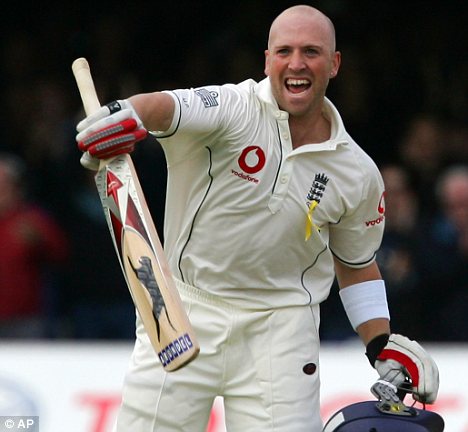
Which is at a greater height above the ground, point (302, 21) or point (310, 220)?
point (302, 21)

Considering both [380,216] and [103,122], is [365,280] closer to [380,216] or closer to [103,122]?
[380,216]

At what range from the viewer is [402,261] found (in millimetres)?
8188

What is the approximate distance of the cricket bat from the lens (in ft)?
15.3

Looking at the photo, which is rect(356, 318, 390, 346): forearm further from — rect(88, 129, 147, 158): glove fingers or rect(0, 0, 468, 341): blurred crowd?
rect(0, 0, 468, 341): blurred crowd

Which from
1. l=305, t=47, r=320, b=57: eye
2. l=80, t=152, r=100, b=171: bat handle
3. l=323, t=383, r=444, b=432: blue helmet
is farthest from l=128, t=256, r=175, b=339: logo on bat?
l=305, t=47, r=320, b=57: eye

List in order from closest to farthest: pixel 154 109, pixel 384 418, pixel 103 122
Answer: pixel 103 122 → pixel 154 109 → pixel 384 418

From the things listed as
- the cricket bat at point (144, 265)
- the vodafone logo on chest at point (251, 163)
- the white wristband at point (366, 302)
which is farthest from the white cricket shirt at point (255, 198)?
the cricket bat at point (144, 265)

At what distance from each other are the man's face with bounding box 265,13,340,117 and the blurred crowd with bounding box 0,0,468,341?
2.90 m

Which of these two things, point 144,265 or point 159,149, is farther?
point 159,149

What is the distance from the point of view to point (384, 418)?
5.28m

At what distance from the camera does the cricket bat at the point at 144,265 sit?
184 inches

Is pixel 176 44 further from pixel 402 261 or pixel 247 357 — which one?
pixel 247 357

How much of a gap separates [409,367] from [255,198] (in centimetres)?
89

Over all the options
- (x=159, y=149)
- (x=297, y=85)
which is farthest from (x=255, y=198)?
(x=159, y=149)
